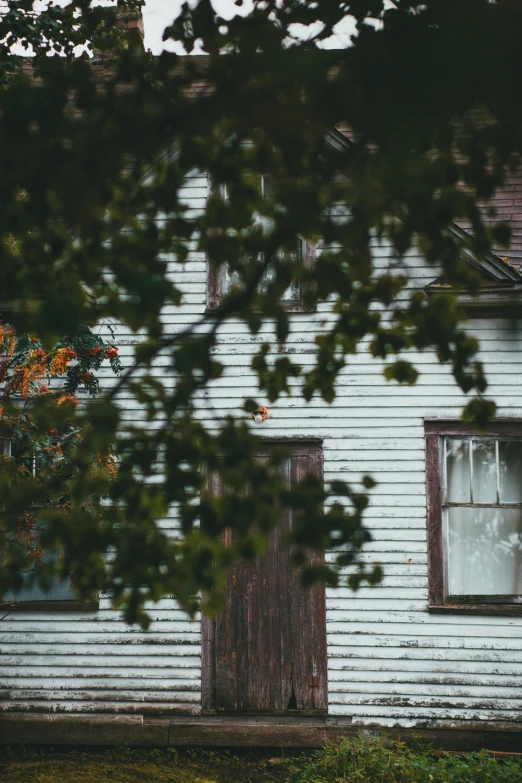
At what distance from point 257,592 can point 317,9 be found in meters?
6.15

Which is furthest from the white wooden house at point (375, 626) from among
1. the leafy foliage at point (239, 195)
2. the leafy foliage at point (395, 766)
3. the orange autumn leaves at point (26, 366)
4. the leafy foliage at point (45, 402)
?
the leafy foliage at point (239, 195)

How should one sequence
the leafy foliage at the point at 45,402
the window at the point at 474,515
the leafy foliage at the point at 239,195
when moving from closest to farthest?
the leafy foliage at the point at 239,195 < the leafy foliage at the point at 45,402 < the window at the point at 474,515

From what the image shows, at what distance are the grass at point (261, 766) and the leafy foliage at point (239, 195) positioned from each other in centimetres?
491

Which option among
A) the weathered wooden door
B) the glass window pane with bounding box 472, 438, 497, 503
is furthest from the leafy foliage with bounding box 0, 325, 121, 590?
the glass window pane with bounding box 472, 438, 497, 503

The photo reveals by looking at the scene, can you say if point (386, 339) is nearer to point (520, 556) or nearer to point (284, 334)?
point (284, 334)

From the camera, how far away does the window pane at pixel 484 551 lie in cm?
713

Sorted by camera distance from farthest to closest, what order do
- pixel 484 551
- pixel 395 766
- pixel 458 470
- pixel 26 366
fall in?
1. pixel 458 470
2. pixel 484 551
3. pixel 395 766
4. pixel 26 366

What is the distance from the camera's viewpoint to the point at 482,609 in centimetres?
696

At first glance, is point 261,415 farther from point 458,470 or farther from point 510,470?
point 510,470

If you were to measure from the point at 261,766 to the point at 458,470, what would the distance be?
3431mm

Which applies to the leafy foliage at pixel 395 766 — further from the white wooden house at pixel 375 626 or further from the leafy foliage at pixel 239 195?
the leafy foliage at pixel 239 195

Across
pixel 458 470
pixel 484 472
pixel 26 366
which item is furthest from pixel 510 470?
pixel 26 366

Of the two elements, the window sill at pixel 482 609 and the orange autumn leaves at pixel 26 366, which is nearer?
the orange autumn leaves at pixel 26 366

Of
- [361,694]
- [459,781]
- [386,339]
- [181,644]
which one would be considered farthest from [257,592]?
[386,339]
